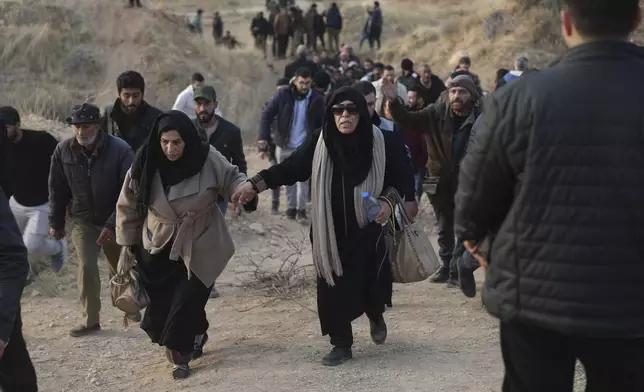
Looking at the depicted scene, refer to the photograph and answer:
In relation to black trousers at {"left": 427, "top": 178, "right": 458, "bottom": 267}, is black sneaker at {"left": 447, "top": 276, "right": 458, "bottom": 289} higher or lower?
lower

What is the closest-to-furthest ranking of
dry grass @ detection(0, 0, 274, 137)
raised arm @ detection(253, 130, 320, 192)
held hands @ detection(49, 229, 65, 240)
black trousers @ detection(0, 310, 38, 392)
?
black trousers @ detection(0, 310, 38, 392) → raised arm @ detection(253, 130, 320, 192) → held hands @ detection(49, 229, 65, 240) → dry grass @ detection(0, 0, 274, 137)

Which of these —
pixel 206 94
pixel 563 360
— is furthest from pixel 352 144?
pixel 563 360

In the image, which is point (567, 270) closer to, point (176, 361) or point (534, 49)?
point (176, 361)

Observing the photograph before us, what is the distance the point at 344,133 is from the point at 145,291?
1574mm

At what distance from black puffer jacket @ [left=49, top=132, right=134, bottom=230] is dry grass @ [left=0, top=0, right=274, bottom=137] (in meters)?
12.8

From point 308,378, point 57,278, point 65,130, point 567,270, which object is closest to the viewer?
point 567,270

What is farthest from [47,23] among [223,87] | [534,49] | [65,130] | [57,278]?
[57,278]

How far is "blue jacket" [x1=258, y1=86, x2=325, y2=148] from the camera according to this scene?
959cm

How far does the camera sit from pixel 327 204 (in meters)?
5.08

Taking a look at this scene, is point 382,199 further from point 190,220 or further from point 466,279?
point 190,220

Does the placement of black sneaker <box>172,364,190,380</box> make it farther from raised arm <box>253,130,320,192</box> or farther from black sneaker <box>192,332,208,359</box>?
raised arm <box>253,130,320,192</box>

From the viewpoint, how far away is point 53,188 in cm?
598

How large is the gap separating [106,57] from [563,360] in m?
20.2

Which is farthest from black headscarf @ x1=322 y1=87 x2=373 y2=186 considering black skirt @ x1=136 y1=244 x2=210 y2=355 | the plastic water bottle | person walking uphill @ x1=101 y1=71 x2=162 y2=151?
person walking uphill @ x1=101 y1=71 x2=162 y2=151
